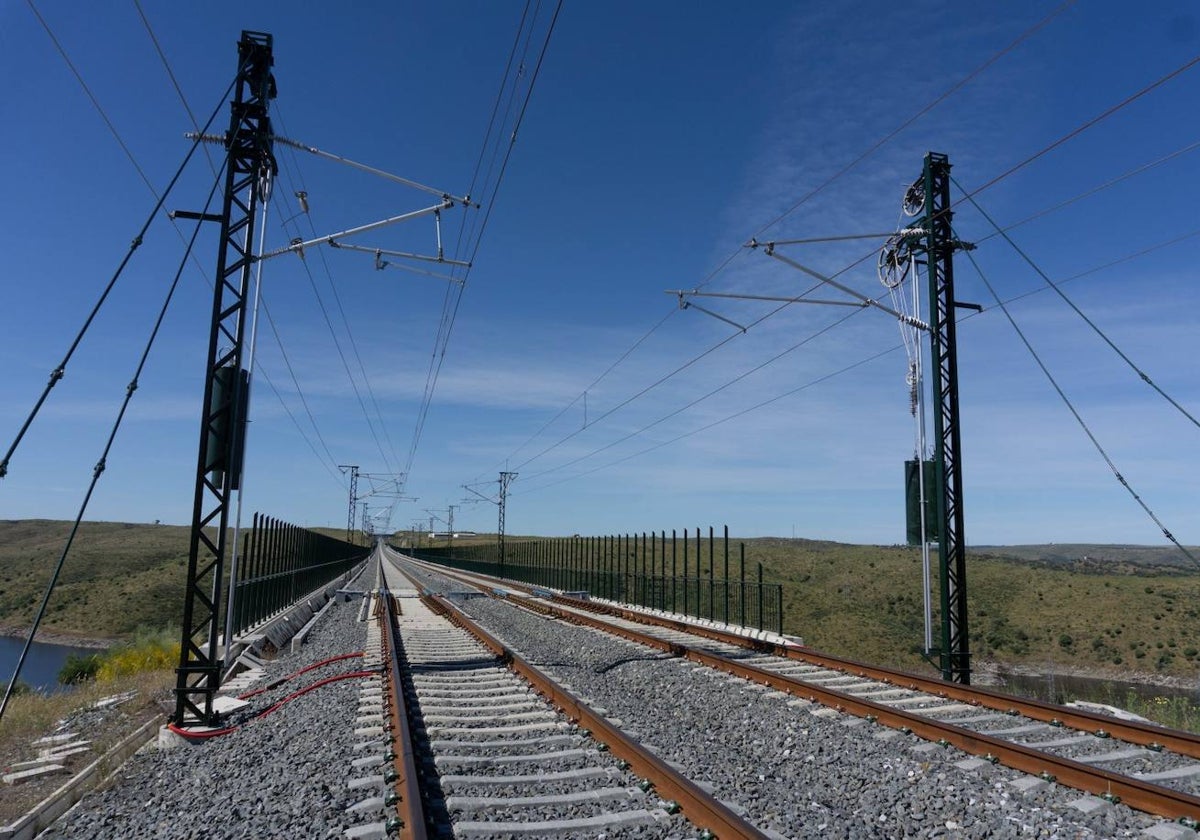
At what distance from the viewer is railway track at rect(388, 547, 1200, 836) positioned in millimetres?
6395

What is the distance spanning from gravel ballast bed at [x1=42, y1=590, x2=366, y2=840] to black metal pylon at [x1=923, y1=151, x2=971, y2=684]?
430 inches

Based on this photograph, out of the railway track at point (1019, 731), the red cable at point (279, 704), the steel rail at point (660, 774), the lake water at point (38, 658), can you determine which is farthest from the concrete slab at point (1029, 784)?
the lake water at point (38, 658)

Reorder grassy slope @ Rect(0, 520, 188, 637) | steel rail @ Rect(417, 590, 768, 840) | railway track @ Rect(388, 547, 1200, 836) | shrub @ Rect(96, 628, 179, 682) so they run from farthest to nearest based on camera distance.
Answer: grassy slope @ Rect(0, 520, 188, 637) < shrub @ Rect(96, 628, 179, 682) < railway track @ Rect(388, 547, 1200, 836) < steel rail @ Rect(417, 590, 768, 840)

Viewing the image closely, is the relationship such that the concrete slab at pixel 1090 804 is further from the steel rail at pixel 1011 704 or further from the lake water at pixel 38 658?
the lake water at pixel 38 658

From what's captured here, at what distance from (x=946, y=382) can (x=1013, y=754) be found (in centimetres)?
960

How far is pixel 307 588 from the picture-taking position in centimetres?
3388

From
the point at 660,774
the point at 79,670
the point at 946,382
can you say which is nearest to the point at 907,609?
the point at 946,382

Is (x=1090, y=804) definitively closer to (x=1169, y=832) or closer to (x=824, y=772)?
(x=1169, y=832)

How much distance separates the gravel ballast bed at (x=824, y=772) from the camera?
5.88 meters

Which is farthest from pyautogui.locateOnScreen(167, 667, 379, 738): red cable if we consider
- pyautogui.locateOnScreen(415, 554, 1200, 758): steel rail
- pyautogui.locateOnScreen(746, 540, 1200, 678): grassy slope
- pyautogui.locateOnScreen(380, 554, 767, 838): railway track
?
pyautogui.locateOnScreen(746, 540, 1200, 678): grassy slope

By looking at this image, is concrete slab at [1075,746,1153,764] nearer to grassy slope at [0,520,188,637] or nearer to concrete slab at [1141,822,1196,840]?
concrete slab at [1141,822,1196,840]

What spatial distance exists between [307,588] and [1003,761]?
31189 mm

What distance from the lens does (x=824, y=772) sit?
730 centimetres

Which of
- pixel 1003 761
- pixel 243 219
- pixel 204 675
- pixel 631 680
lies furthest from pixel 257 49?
pixel 1003 761
